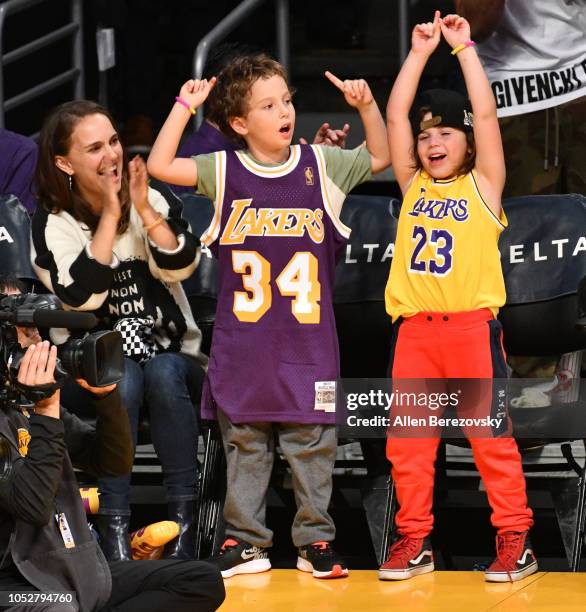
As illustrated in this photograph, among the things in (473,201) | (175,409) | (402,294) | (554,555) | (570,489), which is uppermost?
(473,201)

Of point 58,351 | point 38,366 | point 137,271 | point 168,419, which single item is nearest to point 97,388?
point 58,351

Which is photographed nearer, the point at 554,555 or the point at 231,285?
Result: the point at 231,285

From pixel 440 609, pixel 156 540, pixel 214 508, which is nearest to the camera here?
pixel 440 609

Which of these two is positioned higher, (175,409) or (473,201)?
(473,201)

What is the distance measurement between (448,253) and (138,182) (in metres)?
0.98

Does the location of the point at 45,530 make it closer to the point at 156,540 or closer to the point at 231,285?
the point at 156,540

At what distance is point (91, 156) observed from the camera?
15.3ft

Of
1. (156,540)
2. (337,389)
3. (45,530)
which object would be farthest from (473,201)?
(45,530)

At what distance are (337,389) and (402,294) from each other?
0.34 metres

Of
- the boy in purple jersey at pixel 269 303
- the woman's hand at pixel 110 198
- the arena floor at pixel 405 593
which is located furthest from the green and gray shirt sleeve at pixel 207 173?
the arena floor at pixel 405 593

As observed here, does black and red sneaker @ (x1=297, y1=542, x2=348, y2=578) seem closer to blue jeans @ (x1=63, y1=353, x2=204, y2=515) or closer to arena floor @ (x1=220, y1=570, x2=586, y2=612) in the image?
arena floor @ (x1=220, y1=570, x2=586, y2=612)

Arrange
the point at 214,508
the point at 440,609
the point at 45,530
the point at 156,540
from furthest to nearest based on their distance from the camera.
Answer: the point at 214,508, the point at 156,540, the point at 440,609, the point at 45,530

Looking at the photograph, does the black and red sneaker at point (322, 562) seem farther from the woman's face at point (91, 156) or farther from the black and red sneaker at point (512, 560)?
the woman's face at point (91, 156)

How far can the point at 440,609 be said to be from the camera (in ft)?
12.6
